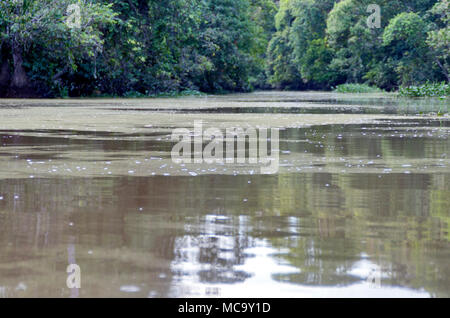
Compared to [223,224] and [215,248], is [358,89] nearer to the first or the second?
[223,224]

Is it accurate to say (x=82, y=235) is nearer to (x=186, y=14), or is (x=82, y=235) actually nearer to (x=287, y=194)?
(x=287, y=194)

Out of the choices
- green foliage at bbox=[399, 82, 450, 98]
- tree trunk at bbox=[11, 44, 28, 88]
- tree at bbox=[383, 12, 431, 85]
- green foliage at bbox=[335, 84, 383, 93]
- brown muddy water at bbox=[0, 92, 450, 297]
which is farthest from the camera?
green foliage at bbox=[335, 84, 383, 93]

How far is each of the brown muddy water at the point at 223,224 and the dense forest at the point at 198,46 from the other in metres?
30.5

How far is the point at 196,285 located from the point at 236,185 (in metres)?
4.21

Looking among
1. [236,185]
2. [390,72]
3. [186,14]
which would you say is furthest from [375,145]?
[390,72]

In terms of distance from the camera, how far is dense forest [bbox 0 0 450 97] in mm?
41781

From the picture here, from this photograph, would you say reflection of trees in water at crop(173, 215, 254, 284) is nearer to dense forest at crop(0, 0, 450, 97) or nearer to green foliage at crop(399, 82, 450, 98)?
Result: dense forest at crop(0, 0, 450, 97)

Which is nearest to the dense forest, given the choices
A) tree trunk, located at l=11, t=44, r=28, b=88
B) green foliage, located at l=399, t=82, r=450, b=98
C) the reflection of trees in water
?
tree trunk, located at l=11, t=44, r=28, b=88

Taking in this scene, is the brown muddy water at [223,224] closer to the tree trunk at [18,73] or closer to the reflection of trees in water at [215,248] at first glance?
the reflection of trees in water at [215,248]

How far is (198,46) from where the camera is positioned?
61344mm

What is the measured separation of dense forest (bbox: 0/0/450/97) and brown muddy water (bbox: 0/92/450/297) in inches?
1199

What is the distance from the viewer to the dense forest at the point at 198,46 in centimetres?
4178

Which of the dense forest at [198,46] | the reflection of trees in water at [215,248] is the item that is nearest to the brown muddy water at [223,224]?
the reflection of trees in water at [215,248]

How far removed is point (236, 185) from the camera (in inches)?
333
